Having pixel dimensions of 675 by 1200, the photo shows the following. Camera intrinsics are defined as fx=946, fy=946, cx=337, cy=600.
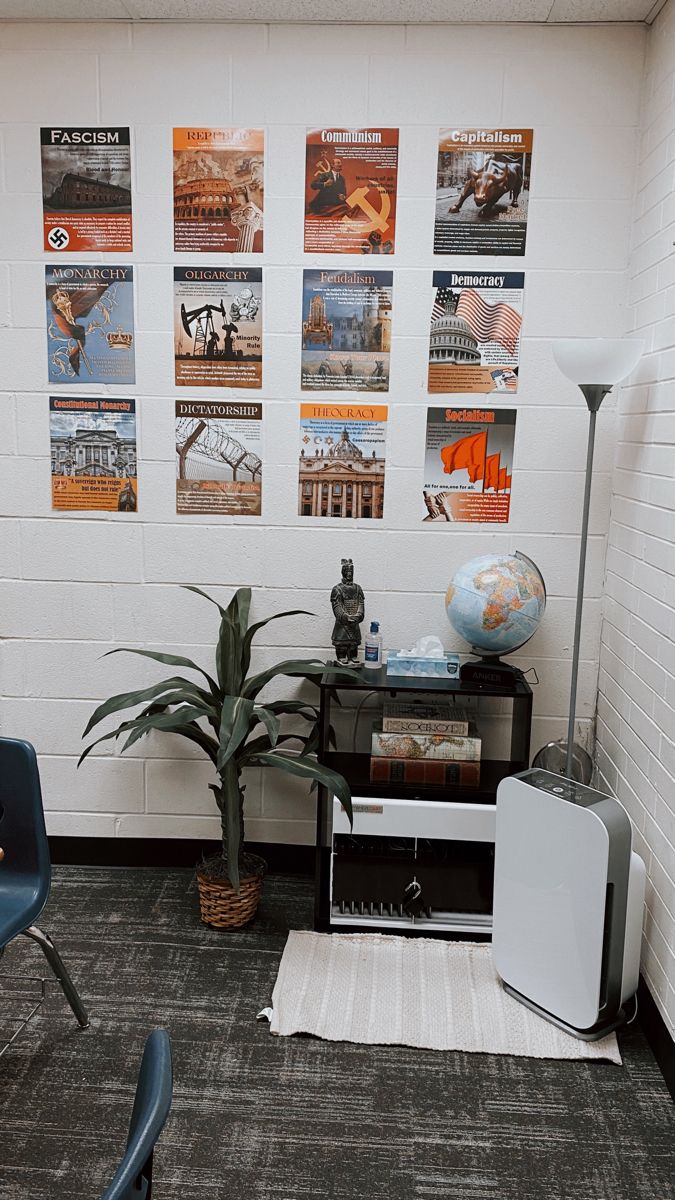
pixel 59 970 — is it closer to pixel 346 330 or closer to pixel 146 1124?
pixel 146 1124

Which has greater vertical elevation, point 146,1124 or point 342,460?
point 342,460

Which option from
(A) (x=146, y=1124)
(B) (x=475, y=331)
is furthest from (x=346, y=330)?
(A) (x=146, y=1124)

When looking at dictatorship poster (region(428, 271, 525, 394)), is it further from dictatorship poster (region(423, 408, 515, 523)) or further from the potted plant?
the potted plant

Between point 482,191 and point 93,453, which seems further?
point 93,453

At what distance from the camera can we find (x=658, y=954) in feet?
8.53

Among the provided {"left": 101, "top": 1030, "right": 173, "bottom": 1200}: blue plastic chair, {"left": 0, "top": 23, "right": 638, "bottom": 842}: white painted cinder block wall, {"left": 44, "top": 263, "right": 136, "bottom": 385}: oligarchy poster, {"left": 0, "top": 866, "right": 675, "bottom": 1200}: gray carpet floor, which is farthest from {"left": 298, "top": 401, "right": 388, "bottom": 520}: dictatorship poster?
{"left": 101, "top": 1030, "right": 173, "bottom": 1200}: blue plastic chair

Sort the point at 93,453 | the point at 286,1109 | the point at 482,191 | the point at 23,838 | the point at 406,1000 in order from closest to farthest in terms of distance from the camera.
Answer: the point at 286,1109
the point at 23,838
the point at 406,1000
the point at 482,191
the point at 93,453

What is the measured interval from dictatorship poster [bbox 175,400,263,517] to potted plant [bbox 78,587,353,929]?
0.34 meters

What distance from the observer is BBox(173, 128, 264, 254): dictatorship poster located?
124 inches

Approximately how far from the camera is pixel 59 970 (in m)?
2.47

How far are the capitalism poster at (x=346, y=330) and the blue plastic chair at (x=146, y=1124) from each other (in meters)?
2.37

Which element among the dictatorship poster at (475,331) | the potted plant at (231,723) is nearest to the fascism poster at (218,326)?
the dictatorship poster at (475,331)

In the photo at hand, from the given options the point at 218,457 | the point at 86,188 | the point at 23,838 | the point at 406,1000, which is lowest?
the point at 406,1000

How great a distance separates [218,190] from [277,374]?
63 cm
